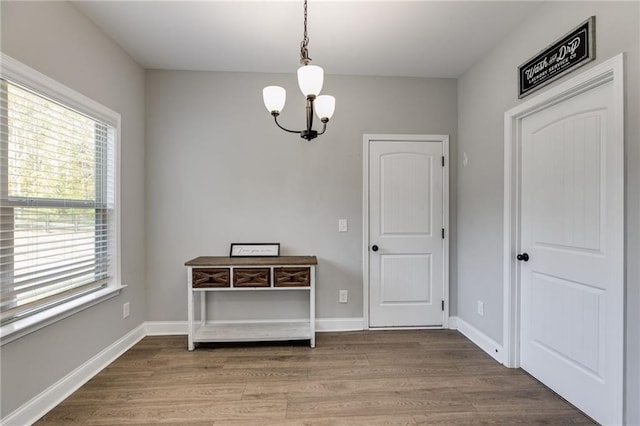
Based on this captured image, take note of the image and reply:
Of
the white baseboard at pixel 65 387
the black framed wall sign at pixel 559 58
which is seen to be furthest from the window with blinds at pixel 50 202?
the black framed wall sign at pixel 559 58

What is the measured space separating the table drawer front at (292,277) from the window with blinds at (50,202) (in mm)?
1422

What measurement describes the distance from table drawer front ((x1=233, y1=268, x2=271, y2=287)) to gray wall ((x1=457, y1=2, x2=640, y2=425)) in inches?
78.1

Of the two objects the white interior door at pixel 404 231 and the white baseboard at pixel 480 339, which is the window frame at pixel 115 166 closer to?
the white interior door at pixel 404 231

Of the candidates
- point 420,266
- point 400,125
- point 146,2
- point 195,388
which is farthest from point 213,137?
point 420,266

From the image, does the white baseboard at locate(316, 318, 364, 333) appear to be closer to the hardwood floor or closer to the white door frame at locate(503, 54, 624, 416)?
the hardwood floor

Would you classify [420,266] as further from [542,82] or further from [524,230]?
[542,82]

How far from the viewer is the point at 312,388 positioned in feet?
6.62

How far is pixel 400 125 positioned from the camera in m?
3.02

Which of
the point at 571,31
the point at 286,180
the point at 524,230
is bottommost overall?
the point at 524,230

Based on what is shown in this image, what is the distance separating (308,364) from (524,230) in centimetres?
202

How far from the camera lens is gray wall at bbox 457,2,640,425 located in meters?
1.43

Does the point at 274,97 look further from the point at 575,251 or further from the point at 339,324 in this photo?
the point at 339,324

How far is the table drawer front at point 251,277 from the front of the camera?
2.57 metres

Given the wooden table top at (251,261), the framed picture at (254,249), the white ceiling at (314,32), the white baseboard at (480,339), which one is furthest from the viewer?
the framed picture at (254,249)
